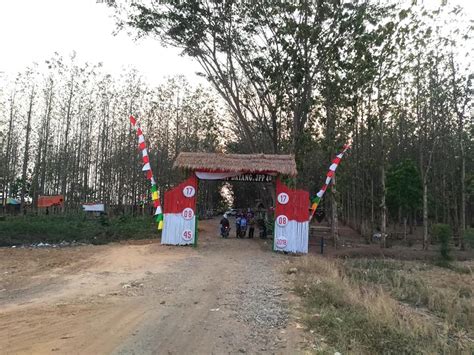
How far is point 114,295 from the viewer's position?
8.66 m

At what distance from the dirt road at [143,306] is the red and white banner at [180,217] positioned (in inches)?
133

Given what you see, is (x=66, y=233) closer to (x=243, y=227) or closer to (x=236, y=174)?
A: (x=243, y=227)

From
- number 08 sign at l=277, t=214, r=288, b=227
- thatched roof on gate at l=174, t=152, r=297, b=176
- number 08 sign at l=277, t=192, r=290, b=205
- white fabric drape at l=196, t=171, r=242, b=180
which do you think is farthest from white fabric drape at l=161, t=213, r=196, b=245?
number 08 sign at l=277, t=192, r=290, b=205

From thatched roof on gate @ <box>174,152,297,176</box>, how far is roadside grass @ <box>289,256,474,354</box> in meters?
5.04

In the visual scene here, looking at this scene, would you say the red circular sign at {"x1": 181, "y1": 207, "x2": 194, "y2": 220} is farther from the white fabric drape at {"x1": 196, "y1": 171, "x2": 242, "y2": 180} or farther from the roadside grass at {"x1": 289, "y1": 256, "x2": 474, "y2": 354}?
the roadside grass at {"x1": 289, "y1": 256, "x2": 474, "y2": 354}

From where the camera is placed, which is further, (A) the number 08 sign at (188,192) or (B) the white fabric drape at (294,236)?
(A) the number 08 sign at (188,192)

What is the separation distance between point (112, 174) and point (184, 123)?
315 inches

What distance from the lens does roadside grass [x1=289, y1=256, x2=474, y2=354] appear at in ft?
21.3

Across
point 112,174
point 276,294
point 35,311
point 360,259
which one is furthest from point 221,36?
point 112,174

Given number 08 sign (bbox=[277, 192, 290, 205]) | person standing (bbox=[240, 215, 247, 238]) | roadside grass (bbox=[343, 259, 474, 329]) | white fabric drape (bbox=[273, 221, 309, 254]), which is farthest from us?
person standing (bbox=[240, 215, 247, 238])

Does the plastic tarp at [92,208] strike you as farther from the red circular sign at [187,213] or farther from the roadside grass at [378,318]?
the roadside grass at [378,318]

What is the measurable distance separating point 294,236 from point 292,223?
0.51 metres

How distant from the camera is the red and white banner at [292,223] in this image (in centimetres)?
1758

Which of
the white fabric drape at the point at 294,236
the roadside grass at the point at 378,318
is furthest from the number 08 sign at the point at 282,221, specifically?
the roadside grass at the point at 378,318
